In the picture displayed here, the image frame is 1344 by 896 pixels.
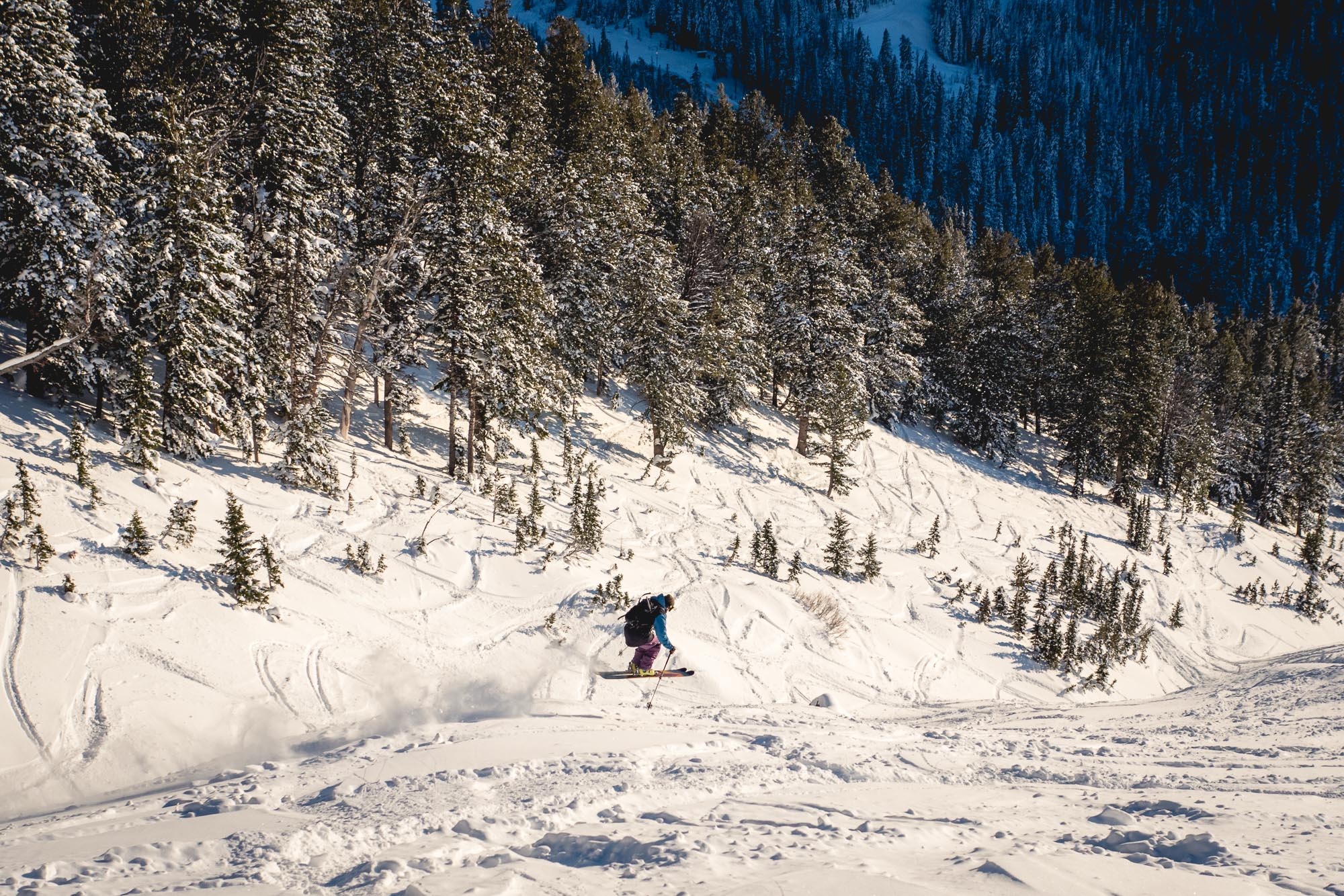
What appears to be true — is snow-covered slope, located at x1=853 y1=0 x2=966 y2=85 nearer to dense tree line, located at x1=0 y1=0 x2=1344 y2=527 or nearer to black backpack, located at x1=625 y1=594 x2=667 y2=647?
dense tree line, located at x1=0 y1=0 x2=1344 y2=527

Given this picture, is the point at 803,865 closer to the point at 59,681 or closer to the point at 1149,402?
the point at 59,681

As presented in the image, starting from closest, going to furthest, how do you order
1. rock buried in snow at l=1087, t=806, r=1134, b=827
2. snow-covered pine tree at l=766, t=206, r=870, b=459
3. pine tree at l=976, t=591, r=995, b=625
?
1. rock buried in snow at l=1087, t=806, r=1134, b=827
2. pine tree at l=976, t=591, r=995, b=625
3. snow-covered pine tree at l=766, t=206, r=870, b=459

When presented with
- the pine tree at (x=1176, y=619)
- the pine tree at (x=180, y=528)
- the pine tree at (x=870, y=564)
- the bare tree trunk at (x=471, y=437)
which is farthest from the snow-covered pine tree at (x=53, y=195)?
the pine tree at (x=1176, y=619)

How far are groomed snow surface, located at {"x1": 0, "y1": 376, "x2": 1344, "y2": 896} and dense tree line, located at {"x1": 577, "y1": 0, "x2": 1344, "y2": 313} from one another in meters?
147

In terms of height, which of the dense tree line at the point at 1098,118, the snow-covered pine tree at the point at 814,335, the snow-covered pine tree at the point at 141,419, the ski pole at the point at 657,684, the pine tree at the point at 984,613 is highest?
the dense tree line at the point at 1098,118

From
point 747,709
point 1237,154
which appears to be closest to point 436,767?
point 747,709

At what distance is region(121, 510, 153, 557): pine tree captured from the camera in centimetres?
1096

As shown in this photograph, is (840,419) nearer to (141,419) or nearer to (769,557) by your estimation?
(769,557)

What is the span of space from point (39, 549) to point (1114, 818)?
541 inches

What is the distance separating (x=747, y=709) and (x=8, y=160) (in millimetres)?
16470

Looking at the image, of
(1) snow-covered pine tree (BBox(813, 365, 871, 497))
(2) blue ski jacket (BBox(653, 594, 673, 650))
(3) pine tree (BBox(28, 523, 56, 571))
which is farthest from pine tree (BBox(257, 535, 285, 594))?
(1) snow-covered pine tree (BBox(813, 365, 871, 497))

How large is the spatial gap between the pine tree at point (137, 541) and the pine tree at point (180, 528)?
1.67 feet

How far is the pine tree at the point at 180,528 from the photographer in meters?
11.7

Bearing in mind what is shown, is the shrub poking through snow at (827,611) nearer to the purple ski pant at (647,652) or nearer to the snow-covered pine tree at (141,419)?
the purple ski pant at (647,652)
